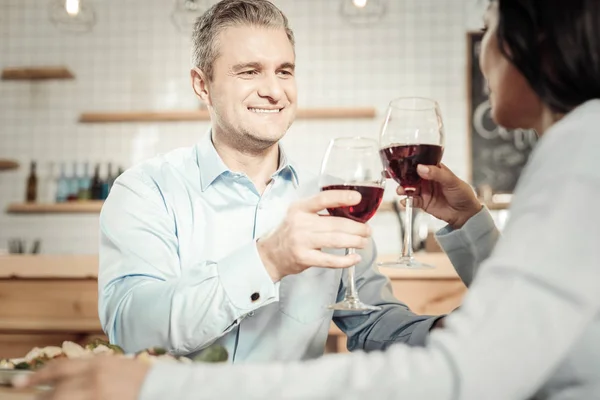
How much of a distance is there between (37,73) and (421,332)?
4.14m

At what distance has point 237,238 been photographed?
62.4 inches

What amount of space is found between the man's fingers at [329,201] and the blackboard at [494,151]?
3515mm

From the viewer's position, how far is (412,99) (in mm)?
1245

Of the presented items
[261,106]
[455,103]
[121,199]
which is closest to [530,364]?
[121,199]

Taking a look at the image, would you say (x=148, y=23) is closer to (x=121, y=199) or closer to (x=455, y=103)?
(x=455, y=103)

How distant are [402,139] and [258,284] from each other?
1.34 ft

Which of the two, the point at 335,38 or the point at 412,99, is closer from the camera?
the point at 412,99

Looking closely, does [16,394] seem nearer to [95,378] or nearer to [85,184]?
[95,378]

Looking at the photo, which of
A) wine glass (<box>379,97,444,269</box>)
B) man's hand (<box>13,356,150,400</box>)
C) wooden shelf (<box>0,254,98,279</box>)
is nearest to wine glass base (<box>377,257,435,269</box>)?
wine glass (<box>379,97,444,269</box>)

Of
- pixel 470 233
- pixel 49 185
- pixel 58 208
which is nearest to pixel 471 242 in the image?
pixel 470 233

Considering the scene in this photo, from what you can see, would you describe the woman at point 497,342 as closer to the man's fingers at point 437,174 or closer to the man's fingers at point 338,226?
the man's fingers at point 338,226

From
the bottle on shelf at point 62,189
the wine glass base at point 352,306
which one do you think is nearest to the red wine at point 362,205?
the wine glass base at point 352,306

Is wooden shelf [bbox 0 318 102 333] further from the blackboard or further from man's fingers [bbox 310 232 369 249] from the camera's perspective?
the blackboard

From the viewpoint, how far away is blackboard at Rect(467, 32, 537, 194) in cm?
430
